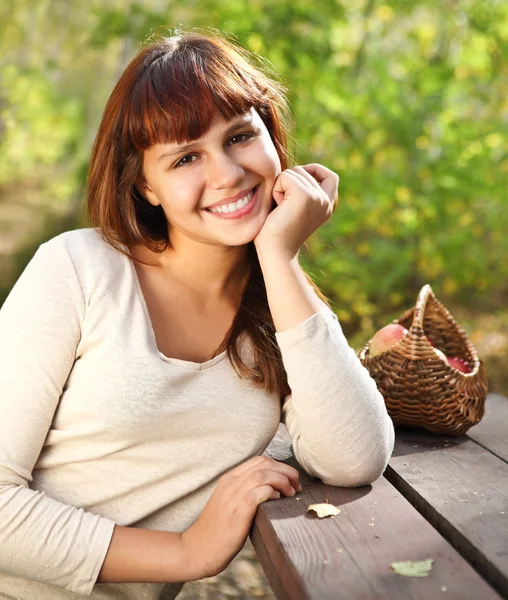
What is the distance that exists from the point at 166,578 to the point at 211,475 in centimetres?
29

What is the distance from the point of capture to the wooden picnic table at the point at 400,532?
53.2 inches

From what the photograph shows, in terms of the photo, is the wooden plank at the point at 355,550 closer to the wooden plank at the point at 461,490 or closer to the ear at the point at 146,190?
the wooden plank at the point at 461,490

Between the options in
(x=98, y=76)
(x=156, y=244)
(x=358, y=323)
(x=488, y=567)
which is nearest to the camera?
(x=488, y=567)

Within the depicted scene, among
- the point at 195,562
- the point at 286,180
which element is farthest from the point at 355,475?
the point at 286,180

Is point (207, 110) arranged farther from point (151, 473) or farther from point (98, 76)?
point (98, 76)

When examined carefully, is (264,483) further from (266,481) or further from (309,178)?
(309,178)

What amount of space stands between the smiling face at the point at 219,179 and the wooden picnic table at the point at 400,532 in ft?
2.03

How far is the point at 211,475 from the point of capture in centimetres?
197

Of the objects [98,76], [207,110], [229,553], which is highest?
[98,76]

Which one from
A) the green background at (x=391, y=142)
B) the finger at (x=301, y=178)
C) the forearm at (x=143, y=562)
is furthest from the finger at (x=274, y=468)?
the green background at (x=391, y=142)

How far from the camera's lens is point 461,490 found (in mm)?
1805

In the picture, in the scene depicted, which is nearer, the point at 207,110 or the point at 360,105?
the point at 207,110

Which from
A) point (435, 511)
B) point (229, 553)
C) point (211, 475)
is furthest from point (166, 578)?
point (435, 511)

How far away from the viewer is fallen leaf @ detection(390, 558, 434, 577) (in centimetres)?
138
